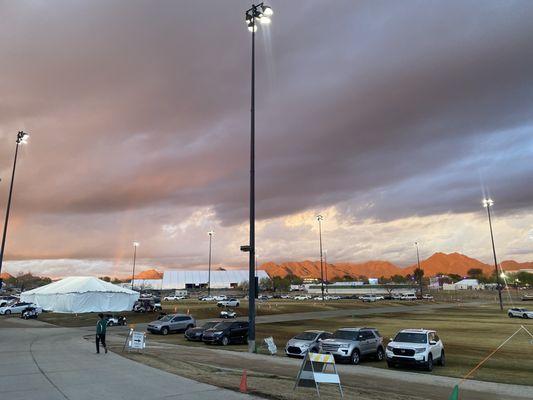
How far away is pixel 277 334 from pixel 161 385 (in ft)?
81.1

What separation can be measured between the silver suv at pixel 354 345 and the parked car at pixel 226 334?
30.2 ft

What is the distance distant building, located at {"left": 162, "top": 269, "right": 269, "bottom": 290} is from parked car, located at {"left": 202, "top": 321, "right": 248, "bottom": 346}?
155 metres

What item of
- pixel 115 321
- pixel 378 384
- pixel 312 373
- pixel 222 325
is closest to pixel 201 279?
pixel 115 321

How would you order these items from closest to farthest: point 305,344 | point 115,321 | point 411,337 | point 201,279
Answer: point 411,337
point 305,344
point 115,321
point 201,279

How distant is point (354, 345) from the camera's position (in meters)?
21.2

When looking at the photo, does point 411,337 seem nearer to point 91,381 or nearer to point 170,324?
point 91,381

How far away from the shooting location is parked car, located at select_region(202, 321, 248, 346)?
2889 cm

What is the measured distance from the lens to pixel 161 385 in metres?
11.4

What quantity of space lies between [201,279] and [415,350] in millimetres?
175308

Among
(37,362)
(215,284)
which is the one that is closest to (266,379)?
(37,362)

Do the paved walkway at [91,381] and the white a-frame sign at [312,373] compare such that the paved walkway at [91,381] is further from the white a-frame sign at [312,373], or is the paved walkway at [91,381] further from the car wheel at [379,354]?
the car wheel at [379,354]

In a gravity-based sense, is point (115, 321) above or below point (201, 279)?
below

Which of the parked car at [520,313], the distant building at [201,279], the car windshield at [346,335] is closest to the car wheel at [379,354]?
the car windshield at [346,335]

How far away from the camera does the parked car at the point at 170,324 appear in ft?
115
